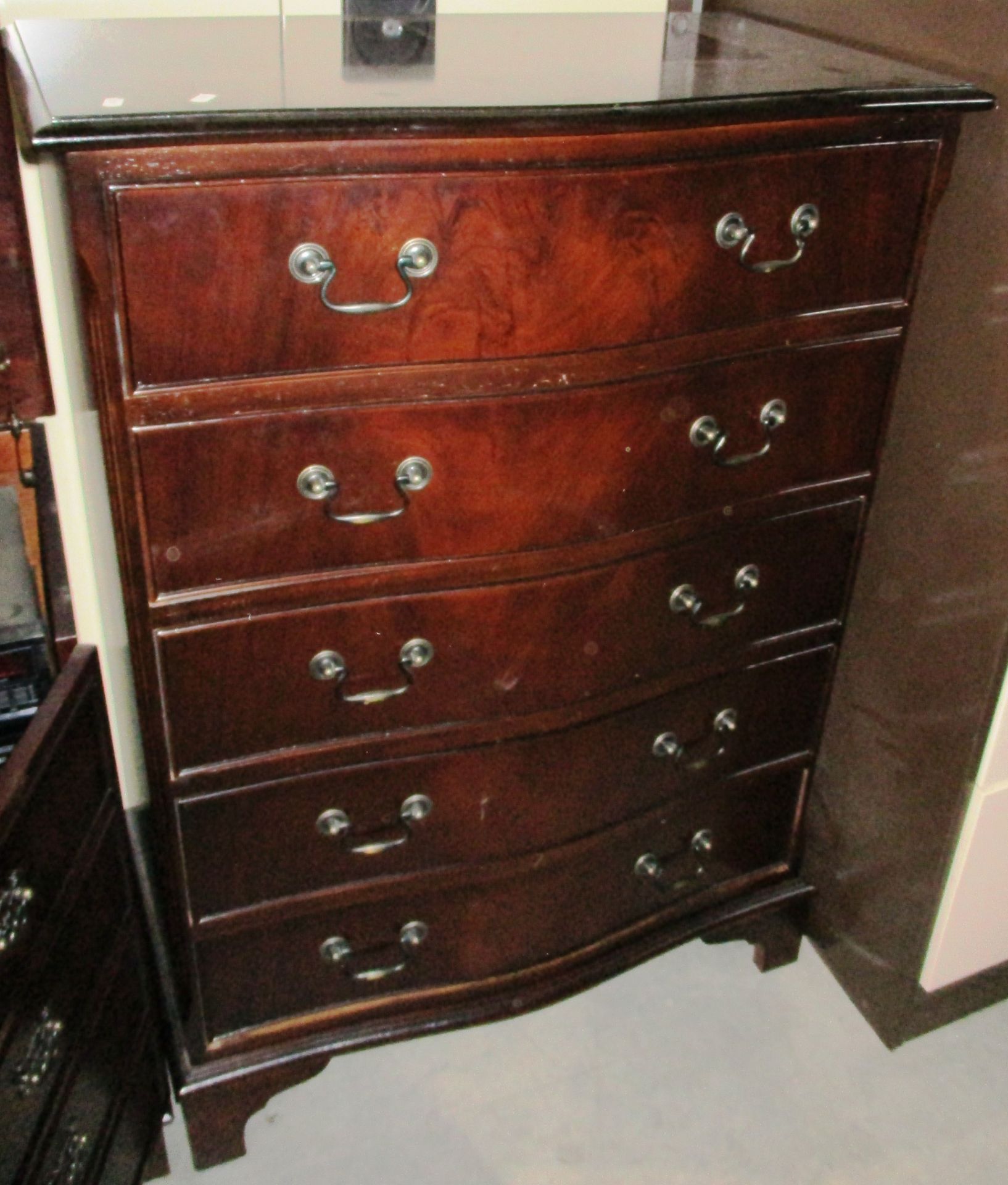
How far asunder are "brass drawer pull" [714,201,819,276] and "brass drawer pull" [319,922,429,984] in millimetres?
775

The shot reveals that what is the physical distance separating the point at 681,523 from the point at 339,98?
0.50 meters

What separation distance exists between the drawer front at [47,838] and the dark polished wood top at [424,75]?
0.46 metres

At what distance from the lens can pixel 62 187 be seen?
85 centimetres

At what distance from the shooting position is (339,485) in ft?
3.28

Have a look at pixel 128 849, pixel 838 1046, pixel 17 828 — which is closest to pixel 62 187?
pixel 17 828

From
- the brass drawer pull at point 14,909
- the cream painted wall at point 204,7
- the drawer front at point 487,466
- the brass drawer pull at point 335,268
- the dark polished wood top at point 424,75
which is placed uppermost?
the cream painted wall at point 204,7

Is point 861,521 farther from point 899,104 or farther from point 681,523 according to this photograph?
point 899,104

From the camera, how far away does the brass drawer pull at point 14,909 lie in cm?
84

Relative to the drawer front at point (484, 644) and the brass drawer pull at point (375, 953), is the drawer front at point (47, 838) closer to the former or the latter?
the drawer front at point (484, 644)

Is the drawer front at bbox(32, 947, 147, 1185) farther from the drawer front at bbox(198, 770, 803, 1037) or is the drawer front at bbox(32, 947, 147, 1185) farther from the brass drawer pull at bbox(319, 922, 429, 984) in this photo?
the brass drawer pull at bbox(319, 922, 429, 984)

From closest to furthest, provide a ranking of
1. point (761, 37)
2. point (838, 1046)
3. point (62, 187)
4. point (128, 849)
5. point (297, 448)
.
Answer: point (62, 187), point (297, 448), point (128, 849), point (761, 37), point (838, 1046)

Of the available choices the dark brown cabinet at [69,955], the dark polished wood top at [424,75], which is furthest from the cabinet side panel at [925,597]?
the dark brown cabinet at [69,955]

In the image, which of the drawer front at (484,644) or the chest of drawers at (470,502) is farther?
the drawer front at (484,644)

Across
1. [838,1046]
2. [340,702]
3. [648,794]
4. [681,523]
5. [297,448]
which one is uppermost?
[297,448]
